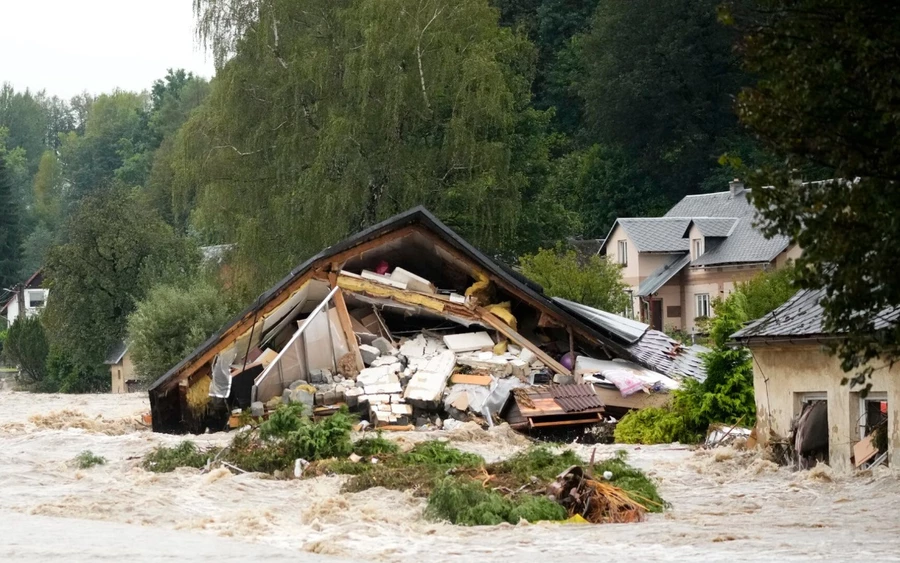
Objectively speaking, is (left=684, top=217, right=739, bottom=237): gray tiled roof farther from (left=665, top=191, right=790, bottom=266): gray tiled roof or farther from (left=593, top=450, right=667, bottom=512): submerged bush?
(left=593, top=450, right=667, bottom=512): submerged bush

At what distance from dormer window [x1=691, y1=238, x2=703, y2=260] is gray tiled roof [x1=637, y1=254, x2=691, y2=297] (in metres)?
0.69

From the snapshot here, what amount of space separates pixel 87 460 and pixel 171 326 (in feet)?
96.5

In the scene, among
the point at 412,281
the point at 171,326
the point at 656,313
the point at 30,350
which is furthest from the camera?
the point at 30,350

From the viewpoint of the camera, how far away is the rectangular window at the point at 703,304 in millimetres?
64312

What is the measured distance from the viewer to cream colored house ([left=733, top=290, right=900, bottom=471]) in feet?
65.6

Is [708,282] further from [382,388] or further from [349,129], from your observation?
[382,388]

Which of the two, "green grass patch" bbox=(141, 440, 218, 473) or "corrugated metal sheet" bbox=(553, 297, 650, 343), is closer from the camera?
"green grass patch" bbox=(141, 440, 218, 473)

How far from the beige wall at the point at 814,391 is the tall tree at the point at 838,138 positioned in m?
7.57

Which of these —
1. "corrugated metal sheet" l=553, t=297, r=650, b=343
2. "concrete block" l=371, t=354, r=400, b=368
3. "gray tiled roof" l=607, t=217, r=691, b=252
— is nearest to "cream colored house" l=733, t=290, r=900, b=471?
"corrugated metal sheet" l=553, t=297, r=650, b=343

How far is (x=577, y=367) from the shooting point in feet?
94.1

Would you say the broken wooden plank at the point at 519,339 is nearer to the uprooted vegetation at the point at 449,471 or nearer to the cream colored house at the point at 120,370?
the uprooted vegetation at the point at 449,471

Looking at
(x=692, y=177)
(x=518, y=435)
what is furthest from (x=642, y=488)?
(x=692, y=177)

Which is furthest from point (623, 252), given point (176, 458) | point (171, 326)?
point (176, 458)

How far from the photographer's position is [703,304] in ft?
212
